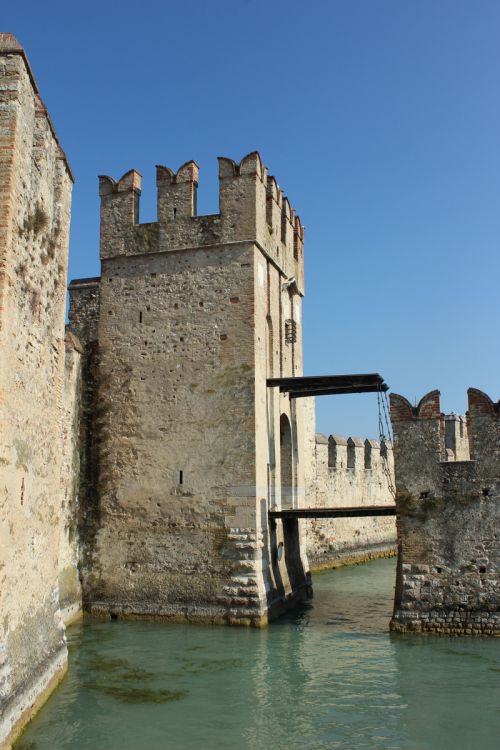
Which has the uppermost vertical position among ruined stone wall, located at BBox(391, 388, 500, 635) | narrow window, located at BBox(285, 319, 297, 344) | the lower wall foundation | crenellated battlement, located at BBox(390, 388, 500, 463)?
narrow window, located at BBox(285, 319, 297, 344)

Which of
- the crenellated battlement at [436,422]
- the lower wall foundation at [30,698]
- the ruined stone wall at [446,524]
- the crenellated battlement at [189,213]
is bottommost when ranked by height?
the lower wall foundation at [30,698]

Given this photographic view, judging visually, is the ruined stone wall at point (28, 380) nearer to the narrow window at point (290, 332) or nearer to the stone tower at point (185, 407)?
the stone tower at point (185, 407)

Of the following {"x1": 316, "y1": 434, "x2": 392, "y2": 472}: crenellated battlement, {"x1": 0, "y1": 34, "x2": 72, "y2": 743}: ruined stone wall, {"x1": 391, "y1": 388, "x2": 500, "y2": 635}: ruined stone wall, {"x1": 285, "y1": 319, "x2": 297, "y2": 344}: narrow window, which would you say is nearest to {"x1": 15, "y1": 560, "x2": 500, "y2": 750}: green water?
{"x1": 391, "y1": 388, "x2": 500, "y2": 635}: ruined stone wall

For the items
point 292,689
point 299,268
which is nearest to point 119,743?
point 292,689

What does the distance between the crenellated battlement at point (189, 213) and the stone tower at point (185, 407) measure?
2 centimetres

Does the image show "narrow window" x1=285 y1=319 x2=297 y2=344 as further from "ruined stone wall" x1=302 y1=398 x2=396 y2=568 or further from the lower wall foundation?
the lower wall foundation

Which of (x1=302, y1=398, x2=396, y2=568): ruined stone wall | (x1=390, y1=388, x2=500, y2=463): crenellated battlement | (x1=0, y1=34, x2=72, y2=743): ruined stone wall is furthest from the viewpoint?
(x1=302, y1=398, x2=396, y2=568): ruined stone wall

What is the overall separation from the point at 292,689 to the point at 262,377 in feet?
20.3

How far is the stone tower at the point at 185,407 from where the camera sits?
1346 centimetres

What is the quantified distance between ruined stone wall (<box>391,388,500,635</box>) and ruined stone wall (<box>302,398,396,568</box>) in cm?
705

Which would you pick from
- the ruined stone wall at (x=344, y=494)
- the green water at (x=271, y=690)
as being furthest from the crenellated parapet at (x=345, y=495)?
the green water at (x=271, y=690)

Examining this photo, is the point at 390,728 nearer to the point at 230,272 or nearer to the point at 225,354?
the point at 225,354

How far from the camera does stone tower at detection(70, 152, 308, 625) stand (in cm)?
1346

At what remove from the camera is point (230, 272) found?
1417 centimetres
